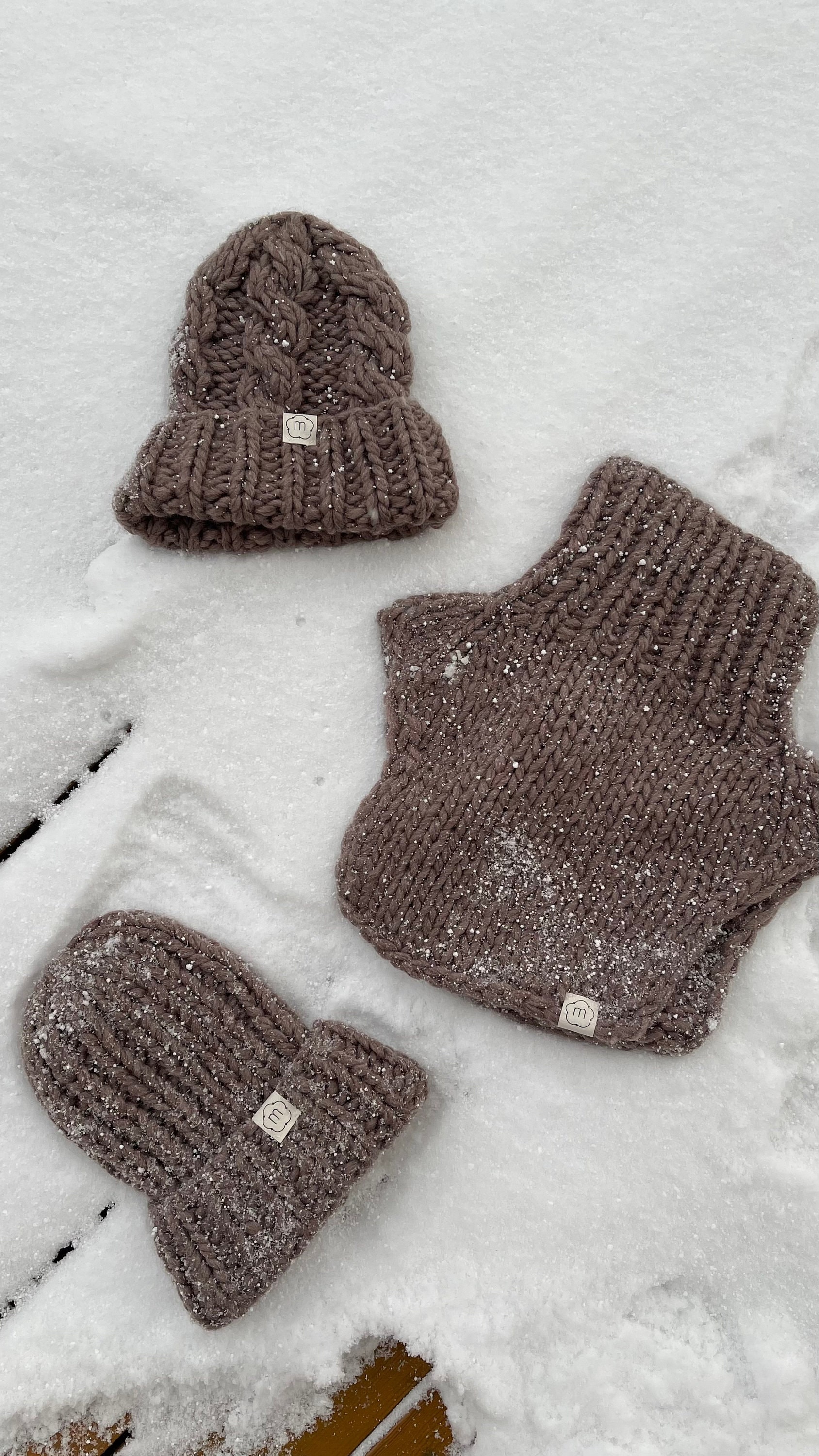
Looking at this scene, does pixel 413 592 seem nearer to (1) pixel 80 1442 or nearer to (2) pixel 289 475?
(2) pixel 289 475

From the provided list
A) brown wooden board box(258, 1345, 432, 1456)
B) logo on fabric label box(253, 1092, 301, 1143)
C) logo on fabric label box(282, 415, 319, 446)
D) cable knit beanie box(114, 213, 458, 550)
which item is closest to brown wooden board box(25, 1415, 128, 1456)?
brown wooden board box(258, 1345, 432, 1456)

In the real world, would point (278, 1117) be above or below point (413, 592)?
below

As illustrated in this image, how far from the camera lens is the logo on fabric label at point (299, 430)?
101 cm

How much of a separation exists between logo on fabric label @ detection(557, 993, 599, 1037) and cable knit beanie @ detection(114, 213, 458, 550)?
1.67 ft

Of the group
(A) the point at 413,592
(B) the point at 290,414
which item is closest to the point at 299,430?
(B) the point at 290,414

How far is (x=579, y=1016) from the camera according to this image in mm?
979

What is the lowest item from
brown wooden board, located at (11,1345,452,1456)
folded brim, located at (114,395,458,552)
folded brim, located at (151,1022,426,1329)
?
brown wooden board, located at (11,1345,452,1456)

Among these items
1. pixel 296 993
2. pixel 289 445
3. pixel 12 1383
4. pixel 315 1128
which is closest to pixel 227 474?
pixel 289 445

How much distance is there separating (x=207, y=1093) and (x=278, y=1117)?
0.08 m

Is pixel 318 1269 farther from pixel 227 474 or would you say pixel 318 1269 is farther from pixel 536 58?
pixel 536 58

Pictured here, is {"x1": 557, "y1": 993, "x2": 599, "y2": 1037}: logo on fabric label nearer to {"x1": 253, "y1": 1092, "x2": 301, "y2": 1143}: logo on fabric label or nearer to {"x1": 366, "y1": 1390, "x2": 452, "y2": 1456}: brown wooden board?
{"x1": 253, "y1": 1092, "x2": 301, "y2": 1143}: logo on fabric label

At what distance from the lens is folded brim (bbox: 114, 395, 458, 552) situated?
1.00 m

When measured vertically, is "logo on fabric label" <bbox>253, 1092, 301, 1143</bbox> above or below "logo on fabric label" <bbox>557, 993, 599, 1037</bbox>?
below

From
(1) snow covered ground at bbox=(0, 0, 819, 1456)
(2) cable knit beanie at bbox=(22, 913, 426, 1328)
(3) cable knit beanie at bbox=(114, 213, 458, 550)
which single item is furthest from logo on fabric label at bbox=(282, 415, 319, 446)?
(2) cable knit beanie at bbox=(22, 913, 426, 1328)
